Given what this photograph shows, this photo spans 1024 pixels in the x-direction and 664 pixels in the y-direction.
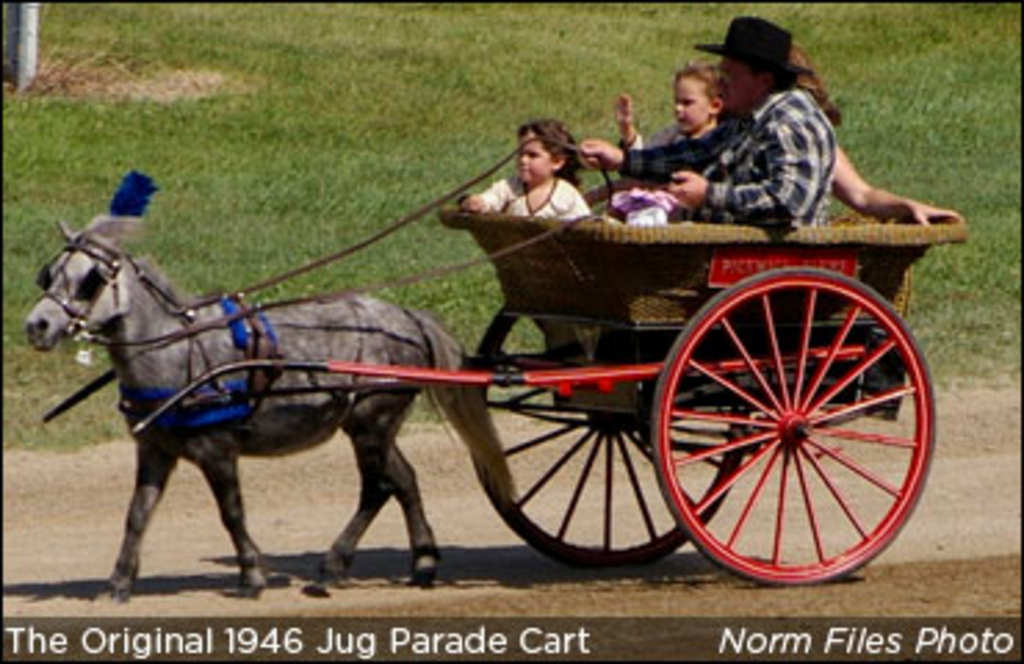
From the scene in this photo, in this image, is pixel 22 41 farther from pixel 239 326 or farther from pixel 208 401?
pixel 208 401

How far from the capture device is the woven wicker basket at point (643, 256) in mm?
9672

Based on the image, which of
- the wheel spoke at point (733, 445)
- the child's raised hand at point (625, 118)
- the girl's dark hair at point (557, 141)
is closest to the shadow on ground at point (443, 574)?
the wheel spoke at point (733, 445)

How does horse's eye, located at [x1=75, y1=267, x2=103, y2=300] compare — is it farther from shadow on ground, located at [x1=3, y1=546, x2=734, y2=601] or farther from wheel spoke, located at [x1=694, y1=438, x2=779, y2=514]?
wheel spoke, located at [x1=694, y1=438, x2=779, y2=514]

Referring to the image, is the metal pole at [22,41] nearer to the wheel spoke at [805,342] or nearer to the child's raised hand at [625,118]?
the child's raised hand at [625,118]

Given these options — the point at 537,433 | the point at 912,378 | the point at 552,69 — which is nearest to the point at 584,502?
the point at 537,433

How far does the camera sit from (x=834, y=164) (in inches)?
397

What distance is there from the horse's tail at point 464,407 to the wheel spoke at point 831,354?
121 cm

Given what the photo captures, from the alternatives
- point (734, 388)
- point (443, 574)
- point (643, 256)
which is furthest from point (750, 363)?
point (443, 574)

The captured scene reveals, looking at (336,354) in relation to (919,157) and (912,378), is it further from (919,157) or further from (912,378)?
(919,157)

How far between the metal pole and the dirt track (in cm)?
1108

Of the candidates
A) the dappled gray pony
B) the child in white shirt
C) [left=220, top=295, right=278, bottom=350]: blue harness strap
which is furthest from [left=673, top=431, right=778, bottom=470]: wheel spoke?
[left=220, top=295, right=278, bottom=350]: blue harness strap

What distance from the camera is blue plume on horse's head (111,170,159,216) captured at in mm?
9547

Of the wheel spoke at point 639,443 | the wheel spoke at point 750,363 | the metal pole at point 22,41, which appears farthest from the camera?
the metal pole at point 22,41

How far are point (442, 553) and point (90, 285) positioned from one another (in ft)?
7.87
